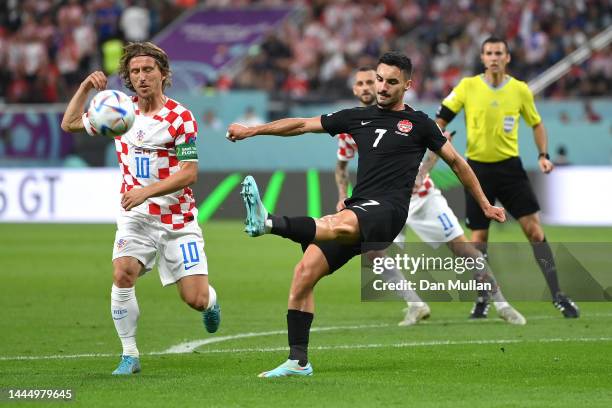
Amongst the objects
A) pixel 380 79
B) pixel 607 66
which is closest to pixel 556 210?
pixel 607 66

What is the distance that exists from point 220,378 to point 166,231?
3.98ft

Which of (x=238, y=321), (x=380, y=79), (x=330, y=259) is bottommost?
(x=238, y=321)

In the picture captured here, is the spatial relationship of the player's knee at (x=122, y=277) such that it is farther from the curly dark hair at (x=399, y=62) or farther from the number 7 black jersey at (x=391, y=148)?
the curly dark hair at (x=399, y=62)

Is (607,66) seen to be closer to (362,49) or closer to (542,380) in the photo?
(362,49)

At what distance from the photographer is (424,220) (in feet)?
40.5

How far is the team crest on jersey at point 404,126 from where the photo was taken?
877cm

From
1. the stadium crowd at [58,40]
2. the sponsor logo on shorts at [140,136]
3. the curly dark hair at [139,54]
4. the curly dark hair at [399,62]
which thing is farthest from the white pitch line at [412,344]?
the stadium crowd at [58,40]

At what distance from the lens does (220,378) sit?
27.7 ft

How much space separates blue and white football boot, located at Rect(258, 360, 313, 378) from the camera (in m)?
8.42

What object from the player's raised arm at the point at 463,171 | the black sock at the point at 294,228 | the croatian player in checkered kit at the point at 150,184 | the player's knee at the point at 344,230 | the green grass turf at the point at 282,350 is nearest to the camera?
the green grass turf at the point at 282,350

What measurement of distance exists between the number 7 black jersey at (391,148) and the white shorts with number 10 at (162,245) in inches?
49.2

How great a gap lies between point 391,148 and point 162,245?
69.5 inches

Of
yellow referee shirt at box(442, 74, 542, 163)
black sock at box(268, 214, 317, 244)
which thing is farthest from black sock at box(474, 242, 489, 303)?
black sock at box(268, 214, 317, 244)

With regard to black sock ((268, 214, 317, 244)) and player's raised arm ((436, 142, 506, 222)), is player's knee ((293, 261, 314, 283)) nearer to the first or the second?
black sock ((268, 214, 317, 244))
